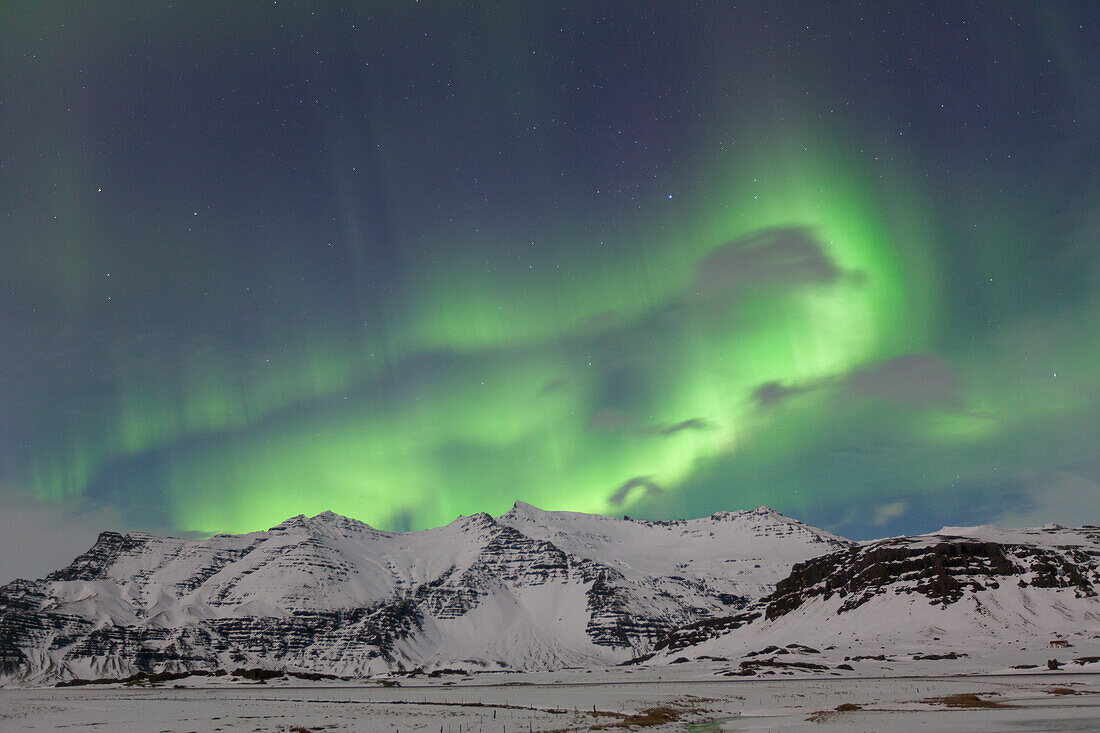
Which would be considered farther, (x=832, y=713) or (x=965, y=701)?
(x=965, y=701)

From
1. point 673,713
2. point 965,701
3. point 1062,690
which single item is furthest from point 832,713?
point 1062,690

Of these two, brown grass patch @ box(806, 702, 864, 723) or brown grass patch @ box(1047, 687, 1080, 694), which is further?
brown grass patch @ box(1047, 687, 1080, 694)

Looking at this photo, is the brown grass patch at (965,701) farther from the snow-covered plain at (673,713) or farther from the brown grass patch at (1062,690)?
the brown grass patch at (1062,690)

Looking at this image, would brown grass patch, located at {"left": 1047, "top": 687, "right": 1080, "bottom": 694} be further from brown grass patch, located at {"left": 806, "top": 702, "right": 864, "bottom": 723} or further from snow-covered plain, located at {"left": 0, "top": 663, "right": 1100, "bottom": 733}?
brown grass patch, located at {"left": 806, "top": 702, "right": 864, "bottom": 723}

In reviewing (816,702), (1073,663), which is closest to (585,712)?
(816,702)

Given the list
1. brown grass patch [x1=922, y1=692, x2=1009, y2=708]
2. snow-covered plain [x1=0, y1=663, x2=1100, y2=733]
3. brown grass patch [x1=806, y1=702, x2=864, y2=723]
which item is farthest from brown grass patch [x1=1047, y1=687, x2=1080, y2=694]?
brown grass patch [x1=806, y1=702, x2=864, y2=723]

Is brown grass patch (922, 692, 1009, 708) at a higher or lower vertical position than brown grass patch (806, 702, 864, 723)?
lower

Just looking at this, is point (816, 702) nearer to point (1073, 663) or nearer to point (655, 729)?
point (655, 729)

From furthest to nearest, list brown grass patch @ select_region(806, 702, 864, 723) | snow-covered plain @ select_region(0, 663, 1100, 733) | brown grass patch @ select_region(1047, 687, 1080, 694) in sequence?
brown grass patch @ select_region(1047, 687, 1080, 694)
brown grass patch @ select_region(806, 702, 864, 723)
snow-covered plain @ select_region(0, 663, 1100, 733)

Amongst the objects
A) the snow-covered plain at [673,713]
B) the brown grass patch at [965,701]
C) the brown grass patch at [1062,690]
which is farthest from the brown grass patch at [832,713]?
the brown grass patch at [1062,690]

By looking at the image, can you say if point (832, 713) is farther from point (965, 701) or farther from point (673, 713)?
point (965, 701)

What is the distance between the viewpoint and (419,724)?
69.8m

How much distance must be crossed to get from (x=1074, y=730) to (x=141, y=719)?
252 feet

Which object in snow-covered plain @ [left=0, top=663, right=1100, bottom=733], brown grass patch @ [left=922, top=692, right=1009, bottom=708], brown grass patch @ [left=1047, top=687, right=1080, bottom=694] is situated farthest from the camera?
brown grass patch @ [left=1047, top=687, right=1080, bottom=694]
